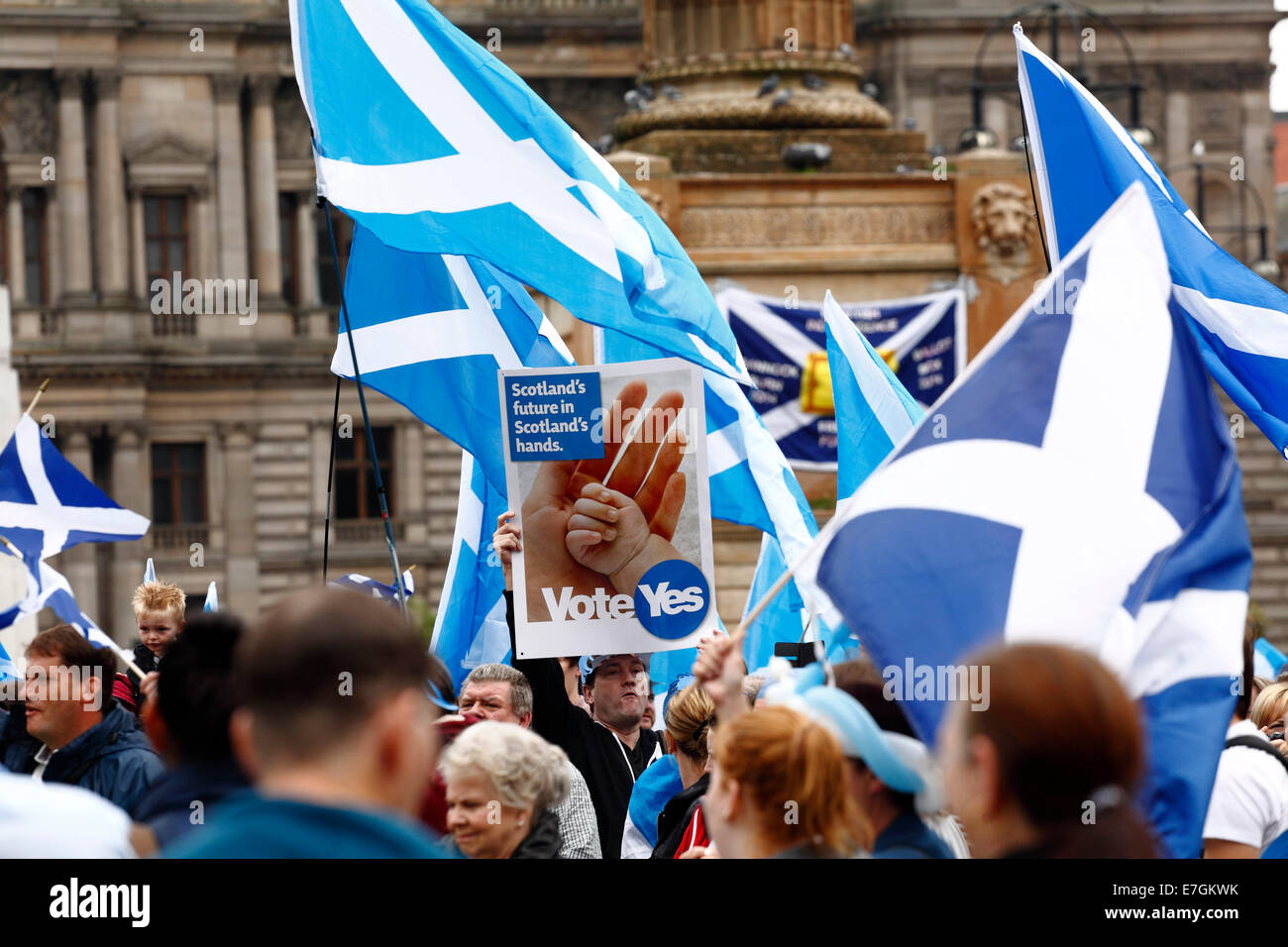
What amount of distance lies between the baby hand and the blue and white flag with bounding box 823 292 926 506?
147 centimetres

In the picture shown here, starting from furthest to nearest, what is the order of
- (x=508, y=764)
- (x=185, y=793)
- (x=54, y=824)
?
1. (x=508, y=764)
2. (x=185, y=793)
3. (x=54, y=824)

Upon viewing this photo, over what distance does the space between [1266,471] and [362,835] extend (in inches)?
1692

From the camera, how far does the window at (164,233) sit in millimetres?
47719

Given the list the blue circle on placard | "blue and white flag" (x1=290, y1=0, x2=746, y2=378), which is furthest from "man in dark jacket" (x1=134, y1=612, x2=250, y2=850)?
"blue and white flag" (x1=290, y1=0, x2=746, y2=378)

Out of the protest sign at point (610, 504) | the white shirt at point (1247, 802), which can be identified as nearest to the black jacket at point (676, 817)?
the protest sign at point (610, 504)

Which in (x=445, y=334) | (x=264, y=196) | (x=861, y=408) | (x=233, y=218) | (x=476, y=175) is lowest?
(x=861, y=408)

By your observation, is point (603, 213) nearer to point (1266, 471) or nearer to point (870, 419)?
point (870, 419)

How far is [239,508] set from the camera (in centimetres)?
4650

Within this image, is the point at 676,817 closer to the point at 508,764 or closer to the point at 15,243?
the point at 508,764

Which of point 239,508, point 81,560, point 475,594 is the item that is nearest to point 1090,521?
point 475,594

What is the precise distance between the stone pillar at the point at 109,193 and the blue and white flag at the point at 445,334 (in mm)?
39778

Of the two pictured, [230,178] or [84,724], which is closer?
[84,724]

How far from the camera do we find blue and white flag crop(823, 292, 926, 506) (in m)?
8.11

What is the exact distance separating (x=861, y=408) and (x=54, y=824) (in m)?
5.18
